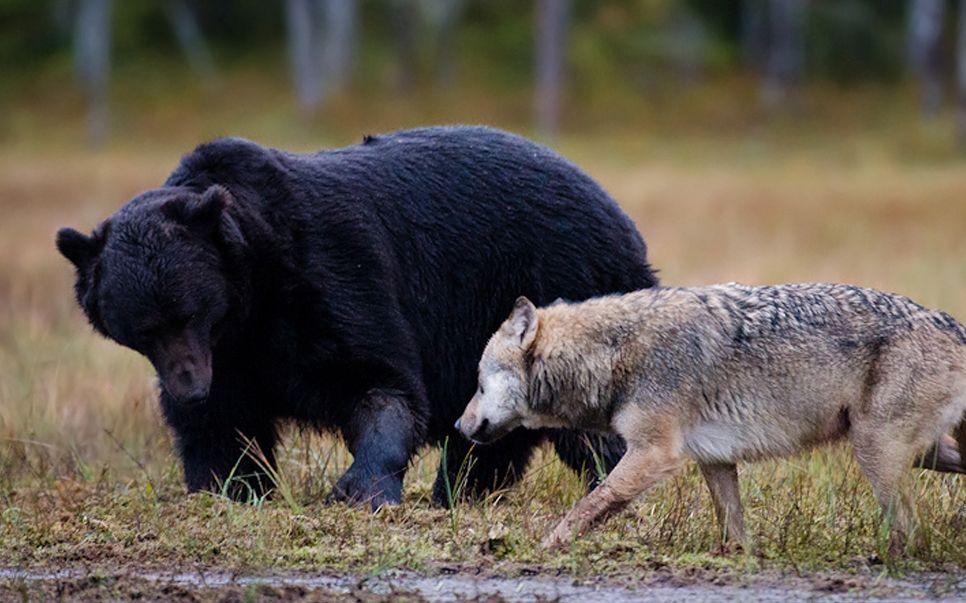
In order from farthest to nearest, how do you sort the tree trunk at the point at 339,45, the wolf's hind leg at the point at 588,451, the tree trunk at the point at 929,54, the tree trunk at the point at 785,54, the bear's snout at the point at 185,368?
1. the tree trunk at the point at 339,45
2. the tree trunk at the point at 785,54
3. the tree trunk at the point at 929,54
4. the wolf's hind leg at the point at 588,451
5. the bear's snout at the point at 185,368

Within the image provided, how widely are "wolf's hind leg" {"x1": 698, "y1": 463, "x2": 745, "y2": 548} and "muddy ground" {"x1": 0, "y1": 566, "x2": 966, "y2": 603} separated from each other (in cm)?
58

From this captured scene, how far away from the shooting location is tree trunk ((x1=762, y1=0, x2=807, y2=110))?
48.3 metres

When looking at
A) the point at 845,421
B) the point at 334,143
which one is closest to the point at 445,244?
the point at 845,421

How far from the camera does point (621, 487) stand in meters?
6.26

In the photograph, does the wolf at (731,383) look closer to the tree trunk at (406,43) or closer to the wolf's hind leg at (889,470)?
the wolf's hind leg at (889,470)

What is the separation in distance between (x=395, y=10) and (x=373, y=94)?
193 inches

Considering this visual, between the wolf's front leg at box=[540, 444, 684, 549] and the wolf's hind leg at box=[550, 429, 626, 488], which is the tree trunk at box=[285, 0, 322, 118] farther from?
the wolf's front leg at box=[540, 444, 684, 549]

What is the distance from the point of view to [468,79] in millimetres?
53875

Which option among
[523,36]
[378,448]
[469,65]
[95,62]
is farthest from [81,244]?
[523,36]

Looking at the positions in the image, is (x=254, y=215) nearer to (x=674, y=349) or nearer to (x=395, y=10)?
(x=674, y=349)

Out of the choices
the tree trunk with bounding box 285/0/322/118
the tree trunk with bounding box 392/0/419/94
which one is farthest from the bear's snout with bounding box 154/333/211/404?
the tree trunk with bounding box 392/0/419/94

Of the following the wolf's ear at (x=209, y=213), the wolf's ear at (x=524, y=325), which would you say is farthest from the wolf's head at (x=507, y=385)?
the wolf's ear at (x=209, y=213)

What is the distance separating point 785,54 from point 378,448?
143 feet

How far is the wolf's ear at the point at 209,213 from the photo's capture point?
23.3 ft
